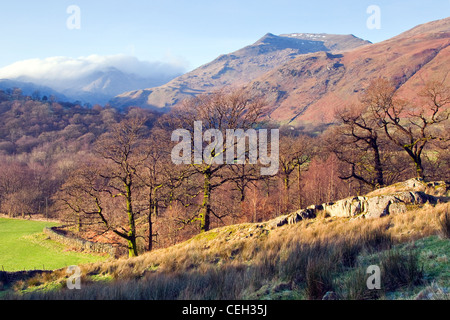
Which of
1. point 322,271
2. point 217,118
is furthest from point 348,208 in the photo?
point 217,118

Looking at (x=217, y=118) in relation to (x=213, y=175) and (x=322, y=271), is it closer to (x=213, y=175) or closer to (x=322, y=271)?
(x=213, y=175)

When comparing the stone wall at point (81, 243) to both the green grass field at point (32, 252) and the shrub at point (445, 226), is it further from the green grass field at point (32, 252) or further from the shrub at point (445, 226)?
the shrub at point (445, 226)

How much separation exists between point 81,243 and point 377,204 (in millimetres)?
30630

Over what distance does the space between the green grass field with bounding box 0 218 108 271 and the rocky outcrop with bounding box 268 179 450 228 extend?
21.4 metres

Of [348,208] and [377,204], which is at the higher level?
[377,204]

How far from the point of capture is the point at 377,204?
10688 millimetres

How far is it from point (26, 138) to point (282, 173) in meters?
121

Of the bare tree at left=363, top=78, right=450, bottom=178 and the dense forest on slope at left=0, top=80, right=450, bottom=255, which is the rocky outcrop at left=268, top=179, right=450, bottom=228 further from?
the bare tree at left=363, top=78, right=450, bottom=178

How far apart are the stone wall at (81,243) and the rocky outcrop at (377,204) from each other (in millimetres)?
20972

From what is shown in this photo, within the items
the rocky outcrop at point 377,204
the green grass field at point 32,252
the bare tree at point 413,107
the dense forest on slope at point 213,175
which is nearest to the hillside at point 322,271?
the rocky outcrop at point 377,204

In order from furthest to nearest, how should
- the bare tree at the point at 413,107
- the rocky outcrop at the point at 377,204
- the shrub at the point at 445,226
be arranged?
the bare tree at the point at 413,107 → the rocky outcrop at the point at 377,204 → the shrub at the point at 445,226

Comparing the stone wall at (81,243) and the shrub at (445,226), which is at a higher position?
the shrub at (445,226)

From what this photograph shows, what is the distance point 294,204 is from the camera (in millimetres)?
35875

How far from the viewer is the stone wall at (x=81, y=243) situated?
28.5 meters
